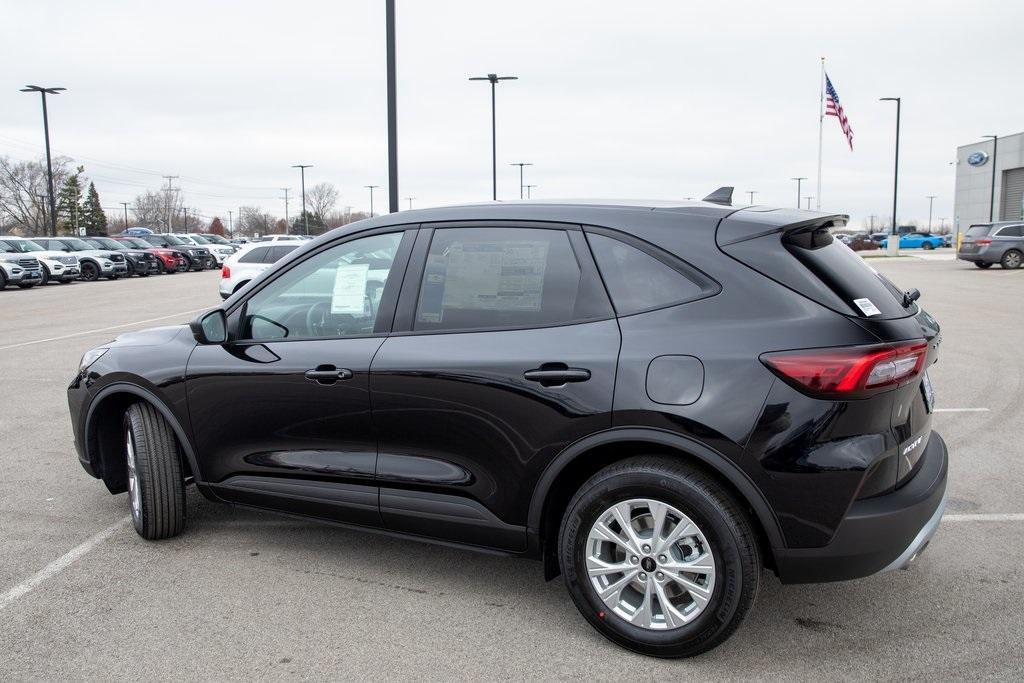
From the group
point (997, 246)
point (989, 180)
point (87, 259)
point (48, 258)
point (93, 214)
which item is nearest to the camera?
point (48, 258)

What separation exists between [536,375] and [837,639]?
1550 mm

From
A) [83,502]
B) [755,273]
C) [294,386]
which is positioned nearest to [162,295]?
[83,502]

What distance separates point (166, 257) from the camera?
3916 cm

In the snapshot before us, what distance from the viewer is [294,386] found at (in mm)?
3963

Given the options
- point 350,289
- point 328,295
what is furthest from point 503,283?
point 328,295

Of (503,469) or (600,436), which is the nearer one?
(600,436)

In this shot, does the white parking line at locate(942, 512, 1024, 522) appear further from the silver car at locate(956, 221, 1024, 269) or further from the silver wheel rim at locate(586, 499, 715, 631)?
the silver car at locate(956, 221, 1024, 269)

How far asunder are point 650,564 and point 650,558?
24mm

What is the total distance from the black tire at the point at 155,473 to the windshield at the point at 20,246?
94.2 feet

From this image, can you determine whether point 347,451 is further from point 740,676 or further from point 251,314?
point 740,676

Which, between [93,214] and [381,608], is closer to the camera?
[381,608]

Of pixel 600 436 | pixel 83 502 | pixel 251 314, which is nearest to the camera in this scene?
pixel 600 436

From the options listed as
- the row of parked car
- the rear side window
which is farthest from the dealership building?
the row of parked car

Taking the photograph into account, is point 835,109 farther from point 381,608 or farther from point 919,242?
point 919,242
